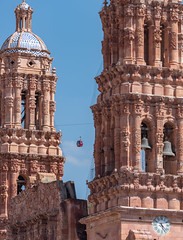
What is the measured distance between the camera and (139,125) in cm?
6053

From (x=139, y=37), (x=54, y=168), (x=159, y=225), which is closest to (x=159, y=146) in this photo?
(x=159, y=225)

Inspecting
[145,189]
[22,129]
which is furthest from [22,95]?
[145,189]

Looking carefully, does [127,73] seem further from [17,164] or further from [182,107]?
[17,164]

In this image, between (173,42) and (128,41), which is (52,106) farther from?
(173,42)

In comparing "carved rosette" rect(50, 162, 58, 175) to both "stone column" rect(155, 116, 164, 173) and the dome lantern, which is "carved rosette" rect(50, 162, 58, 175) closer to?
the dome lantern

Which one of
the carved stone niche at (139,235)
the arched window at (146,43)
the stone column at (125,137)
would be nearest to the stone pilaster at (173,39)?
the arched window at (146,43)

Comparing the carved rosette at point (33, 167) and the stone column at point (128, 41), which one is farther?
the carved rosette at point (33, 167)

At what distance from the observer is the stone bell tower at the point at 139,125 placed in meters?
59.6

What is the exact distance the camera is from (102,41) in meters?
64.4

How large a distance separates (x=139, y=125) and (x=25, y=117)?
23202mm

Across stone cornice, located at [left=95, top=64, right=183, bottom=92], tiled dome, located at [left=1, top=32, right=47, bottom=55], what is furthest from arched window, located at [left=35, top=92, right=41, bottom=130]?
stone cornice, located at [left=95, top=64, right=183, bottom=92]

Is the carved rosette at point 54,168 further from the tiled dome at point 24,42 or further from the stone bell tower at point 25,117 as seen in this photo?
the tiled dome at point 24,42

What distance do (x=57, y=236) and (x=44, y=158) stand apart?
13323mm

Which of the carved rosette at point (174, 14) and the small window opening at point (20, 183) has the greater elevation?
the carved rosette at point (174, 14)
